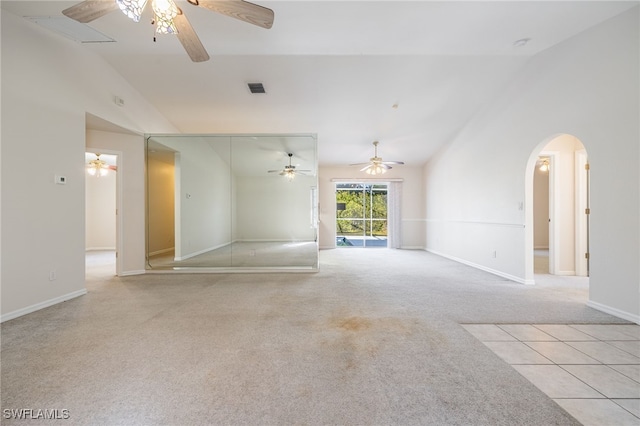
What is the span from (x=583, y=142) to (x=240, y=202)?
5.35 metres

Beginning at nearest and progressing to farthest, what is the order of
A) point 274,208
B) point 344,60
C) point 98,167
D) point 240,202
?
point 344,60 < point 240,202 < point 274,208 < point 98,167

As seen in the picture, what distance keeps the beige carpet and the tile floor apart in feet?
0.41

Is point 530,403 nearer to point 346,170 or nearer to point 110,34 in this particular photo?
point 110,34

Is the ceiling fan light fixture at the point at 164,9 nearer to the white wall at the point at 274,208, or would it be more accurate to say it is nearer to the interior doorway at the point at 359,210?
the white wall at the point at 274,208

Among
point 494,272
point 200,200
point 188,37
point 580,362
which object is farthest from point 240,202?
point 580,362

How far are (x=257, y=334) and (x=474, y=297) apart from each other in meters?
2.84

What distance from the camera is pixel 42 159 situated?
316 centimetres

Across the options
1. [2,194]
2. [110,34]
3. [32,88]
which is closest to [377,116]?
[110,34]

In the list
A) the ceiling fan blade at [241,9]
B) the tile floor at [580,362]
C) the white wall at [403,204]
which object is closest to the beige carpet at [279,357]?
the tile floor at [580,362]

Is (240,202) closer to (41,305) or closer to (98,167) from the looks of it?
(41,305)

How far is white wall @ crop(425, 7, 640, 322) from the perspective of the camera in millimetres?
2787

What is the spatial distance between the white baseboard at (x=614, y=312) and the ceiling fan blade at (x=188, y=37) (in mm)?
5024

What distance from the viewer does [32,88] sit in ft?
9.96

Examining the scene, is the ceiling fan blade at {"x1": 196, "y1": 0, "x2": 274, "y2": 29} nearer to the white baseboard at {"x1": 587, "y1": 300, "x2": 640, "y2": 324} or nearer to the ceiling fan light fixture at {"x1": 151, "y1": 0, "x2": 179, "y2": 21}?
the ceiling fan light fixture at {"x1": 151, "y1": 0, "x2": 179, "y2": 21}
